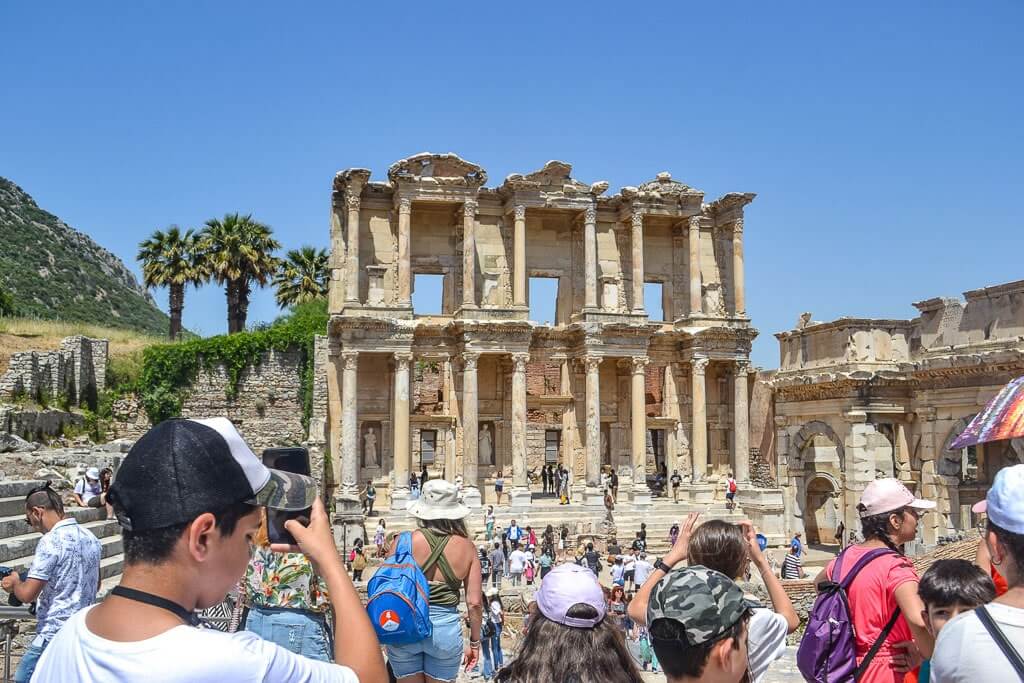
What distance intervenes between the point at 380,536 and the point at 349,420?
535cm

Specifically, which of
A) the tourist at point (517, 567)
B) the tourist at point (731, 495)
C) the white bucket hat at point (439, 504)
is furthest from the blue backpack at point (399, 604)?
the tourist at point (731, 495)

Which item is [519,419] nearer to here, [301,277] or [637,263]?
[637,263]

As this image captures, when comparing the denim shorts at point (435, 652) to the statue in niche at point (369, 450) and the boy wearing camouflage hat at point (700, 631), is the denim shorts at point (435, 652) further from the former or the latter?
the statue in niche at point (369, 450)

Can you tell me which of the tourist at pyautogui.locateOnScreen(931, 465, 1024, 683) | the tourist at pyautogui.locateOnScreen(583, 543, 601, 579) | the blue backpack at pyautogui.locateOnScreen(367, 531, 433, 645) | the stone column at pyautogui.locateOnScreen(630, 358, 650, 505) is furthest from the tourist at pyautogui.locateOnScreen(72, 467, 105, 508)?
the stone column at pyautogui.locateOnScreen(630, 358, 650, 505)

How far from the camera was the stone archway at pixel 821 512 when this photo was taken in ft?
85.8

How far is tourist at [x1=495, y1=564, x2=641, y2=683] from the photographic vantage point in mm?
3486

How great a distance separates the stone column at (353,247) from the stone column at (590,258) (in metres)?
7.51

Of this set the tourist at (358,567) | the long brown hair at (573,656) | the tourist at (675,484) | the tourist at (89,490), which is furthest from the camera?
the tourist at (675,484)

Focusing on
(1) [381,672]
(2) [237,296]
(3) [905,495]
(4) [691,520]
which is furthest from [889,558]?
(2) [237,296]

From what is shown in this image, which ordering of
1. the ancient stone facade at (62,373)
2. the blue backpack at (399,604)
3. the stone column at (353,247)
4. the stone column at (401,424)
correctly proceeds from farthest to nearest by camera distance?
the stone column at (353,247) < the ancient stone facade at (62,373) < the stone column at (401,424) < the blue backpack at (399,604)

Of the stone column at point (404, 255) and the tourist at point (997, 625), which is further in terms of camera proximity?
the stone column at point (404, 255)

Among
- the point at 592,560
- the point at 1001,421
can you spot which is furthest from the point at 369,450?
the point at 1001,421

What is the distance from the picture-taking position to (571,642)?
140 inches

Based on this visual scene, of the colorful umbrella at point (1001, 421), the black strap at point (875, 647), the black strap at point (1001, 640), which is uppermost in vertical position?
the colorful umbrella at point (1001, 421)
